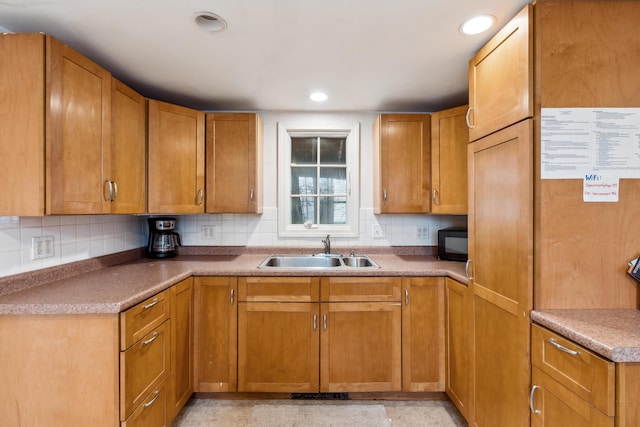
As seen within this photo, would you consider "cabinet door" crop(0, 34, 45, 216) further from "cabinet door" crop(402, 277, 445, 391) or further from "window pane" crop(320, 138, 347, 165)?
"cabinet door" crop(402, 277, 445, 391)

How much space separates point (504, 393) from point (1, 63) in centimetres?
268

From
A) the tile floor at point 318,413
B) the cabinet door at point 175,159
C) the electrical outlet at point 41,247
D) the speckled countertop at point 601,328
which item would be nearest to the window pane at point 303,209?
the cabinet door at point 175,159

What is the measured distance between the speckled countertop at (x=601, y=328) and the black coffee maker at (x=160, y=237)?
2488 millimetres

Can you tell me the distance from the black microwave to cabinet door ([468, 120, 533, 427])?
65 centimetres

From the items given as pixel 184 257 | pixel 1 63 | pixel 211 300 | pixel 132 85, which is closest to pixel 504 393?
pixel 211 300

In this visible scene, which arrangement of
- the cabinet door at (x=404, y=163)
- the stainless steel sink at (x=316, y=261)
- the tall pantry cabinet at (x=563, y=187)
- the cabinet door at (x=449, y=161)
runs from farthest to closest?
the stainless steel sink at (x=316, y=261)
the cabinet door at (x=404, y=163)
the cabinet door at (x=449, y=161)
the tall pantry cabinet at (x=563, y=187)

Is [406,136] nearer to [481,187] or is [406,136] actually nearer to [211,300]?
[481,187]

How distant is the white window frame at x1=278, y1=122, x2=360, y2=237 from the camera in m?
2.68

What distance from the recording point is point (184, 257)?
8.39 feet

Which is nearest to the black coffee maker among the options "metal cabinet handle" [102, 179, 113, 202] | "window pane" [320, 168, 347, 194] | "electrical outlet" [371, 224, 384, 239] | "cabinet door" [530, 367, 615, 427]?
"metal cabinet handle" [102, 179, 113, 202]

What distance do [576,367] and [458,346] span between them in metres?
0.91

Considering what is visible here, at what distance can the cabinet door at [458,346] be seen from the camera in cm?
172

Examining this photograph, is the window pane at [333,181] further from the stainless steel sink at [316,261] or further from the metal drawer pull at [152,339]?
the metal drawer pull at [152,339]

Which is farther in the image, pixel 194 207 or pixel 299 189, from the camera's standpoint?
pixel 299 189
